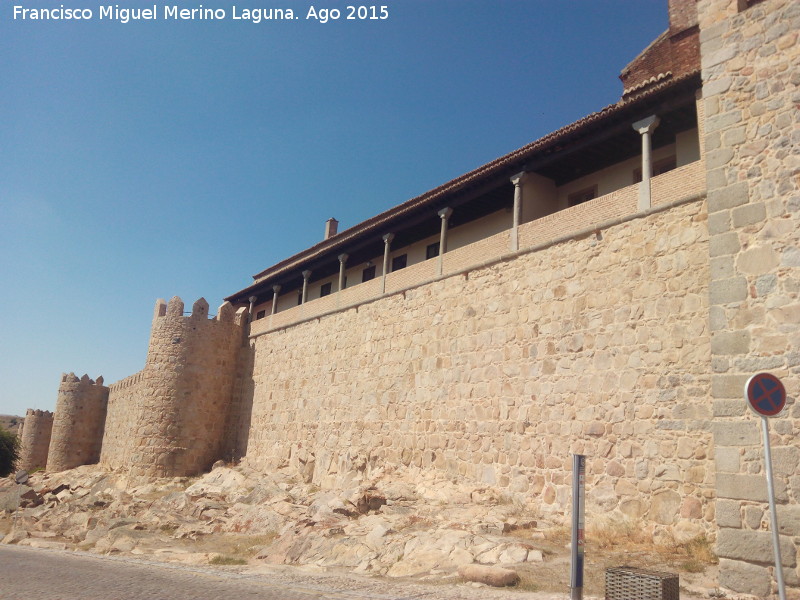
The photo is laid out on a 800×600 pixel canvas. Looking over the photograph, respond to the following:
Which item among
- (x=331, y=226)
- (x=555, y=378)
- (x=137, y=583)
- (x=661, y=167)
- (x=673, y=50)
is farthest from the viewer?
(x=331, y=226)

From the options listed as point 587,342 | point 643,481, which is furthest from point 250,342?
point 643,481

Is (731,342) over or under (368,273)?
under

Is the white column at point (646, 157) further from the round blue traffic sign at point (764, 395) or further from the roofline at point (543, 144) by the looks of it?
the round blue traffic sign at point (764, 395)

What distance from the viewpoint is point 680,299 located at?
963cm

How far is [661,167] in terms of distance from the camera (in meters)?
12.3

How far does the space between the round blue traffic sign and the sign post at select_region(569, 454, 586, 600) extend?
1574 millimetres

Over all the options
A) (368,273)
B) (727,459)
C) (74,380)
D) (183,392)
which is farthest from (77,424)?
(727,459)

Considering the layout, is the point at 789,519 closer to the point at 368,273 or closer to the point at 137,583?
the point at 137,583

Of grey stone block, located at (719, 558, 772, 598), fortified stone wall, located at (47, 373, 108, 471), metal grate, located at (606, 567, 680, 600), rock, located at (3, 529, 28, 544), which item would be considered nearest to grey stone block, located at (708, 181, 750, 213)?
grey stone block, located at (719, 558, 772, 598)

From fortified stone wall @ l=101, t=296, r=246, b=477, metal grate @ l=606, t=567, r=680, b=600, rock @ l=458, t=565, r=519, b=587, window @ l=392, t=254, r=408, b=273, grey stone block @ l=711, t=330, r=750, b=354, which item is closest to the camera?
metal grate @ l=606, t=567, r=680, b=600

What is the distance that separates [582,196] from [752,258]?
6751 millimetres

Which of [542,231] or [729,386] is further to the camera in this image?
[542,231]

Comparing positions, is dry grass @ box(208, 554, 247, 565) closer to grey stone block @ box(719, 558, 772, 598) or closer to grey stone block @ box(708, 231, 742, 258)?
grey stone block @ box(719, 558, 772, 598)

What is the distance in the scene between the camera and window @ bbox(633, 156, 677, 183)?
39.7ft
